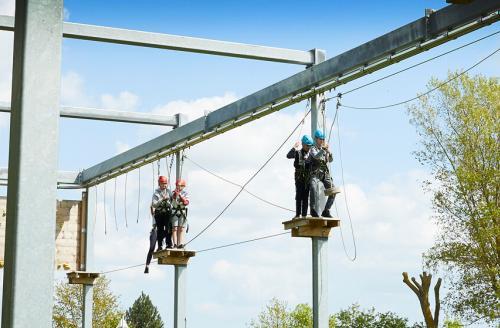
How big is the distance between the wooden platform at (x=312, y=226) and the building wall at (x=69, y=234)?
1265 centimetres

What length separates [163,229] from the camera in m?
A: 19.2

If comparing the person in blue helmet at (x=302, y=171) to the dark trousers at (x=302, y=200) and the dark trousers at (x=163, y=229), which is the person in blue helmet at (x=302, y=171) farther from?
the dark trousers at (x=163, y=229)

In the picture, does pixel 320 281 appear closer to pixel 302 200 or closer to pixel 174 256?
pixel 302 200

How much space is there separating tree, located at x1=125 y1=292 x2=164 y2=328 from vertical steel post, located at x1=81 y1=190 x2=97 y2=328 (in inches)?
2166

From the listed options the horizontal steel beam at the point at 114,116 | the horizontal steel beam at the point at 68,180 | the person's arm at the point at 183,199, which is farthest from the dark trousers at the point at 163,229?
the horizontal steel beam at the point at 68,180

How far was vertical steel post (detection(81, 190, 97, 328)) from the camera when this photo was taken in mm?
24797

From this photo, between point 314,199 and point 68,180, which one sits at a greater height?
point 68,180

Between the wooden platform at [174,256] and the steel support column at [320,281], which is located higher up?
the wooden platform at [174,256]

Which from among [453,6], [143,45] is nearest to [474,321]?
[143,45]

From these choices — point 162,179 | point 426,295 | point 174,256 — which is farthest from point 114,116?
point 426,295

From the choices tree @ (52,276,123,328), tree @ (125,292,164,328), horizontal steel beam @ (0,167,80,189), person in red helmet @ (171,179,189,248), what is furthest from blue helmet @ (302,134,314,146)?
tree @ (125,292,164,328)

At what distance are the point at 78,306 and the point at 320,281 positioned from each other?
3198 cm

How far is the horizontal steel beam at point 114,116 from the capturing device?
20.3m

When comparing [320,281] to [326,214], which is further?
[326,214]
